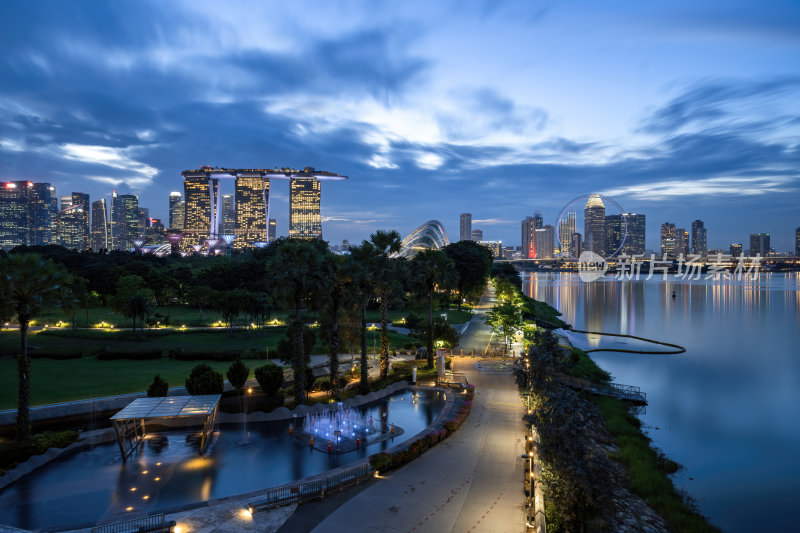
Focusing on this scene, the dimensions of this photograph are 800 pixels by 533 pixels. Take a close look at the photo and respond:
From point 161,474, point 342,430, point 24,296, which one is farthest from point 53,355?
point 342,430

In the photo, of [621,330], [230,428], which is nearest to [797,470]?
[230,428]

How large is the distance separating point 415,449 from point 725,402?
3237 cm

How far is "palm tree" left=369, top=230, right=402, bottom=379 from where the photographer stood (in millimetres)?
30297

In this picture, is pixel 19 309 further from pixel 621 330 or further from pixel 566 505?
pixel 621 330

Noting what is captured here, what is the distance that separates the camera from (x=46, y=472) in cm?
1805

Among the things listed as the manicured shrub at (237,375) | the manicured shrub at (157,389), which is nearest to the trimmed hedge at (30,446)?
the manicured shrub at (157,389)

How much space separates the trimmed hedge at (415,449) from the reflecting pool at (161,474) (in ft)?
5.98

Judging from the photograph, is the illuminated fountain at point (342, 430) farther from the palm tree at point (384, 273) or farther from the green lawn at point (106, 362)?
the green lawn at point (106, 362)

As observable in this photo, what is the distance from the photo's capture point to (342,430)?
22.8 meters

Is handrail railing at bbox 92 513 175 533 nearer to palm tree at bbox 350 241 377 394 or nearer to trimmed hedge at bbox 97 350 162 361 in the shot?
palm tree at bbox 350 241 377 394

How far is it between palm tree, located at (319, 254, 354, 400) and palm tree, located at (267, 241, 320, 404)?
2.45 feet

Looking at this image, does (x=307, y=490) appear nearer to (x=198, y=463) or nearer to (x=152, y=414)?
(x=198, y=463)

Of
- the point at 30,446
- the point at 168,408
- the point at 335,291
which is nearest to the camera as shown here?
the point at 30,446

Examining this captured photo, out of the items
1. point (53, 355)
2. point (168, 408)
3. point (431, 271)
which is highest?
point (431, 271)
